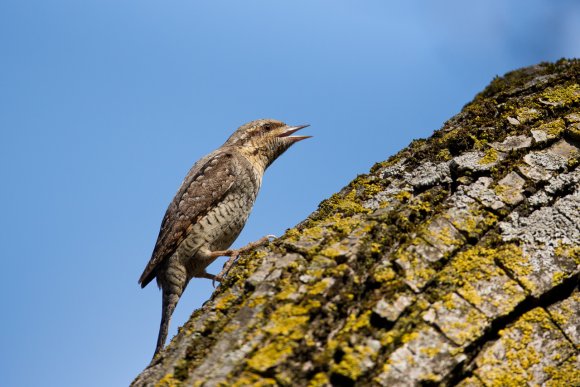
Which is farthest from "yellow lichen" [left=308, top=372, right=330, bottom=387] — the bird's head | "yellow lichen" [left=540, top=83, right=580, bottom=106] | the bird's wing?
the bird's head

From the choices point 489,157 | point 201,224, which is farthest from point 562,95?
point 201,224

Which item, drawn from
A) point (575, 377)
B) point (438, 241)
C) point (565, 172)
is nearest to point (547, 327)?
point (575, 377)

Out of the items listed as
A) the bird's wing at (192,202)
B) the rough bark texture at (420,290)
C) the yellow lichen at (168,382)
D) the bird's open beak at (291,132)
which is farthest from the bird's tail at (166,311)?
the yellow lichen at (168,382)

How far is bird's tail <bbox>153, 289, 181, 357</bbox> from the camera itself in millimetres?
5551

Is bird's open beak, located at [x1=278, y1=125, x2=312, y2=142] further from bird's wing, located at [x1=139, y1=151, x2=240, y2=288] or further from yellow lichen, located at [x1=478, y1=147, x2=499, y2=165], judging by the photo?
yellow lichen, located at [x1=478, y1=147, x2=499, y2=165]

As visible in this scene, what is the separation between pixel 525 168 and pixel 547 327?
933mm

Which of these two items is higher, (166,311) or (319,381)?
(166,311)

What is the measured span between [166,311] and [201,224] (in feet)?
3.07

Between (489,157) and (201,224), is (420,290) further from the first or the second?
(201,224)

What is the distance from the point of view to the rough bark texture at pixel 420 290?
90.4 inches

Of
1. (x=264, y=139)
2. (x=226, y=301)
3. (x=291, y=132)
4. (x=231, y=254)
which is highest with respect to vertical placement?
(x=291, y=132)

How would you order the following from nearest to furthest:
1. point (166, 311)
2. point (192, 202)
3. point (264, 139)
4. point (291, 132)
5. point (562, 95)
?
1. point (562, 95)
2. point (166, 311)
3. point (192, 202)
4. point (264, 139)
5. point (291, 132)

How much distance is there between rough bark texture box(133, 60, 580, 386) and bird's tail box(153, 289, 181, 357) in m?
2.88

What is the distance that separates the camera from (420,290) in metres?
2.48
